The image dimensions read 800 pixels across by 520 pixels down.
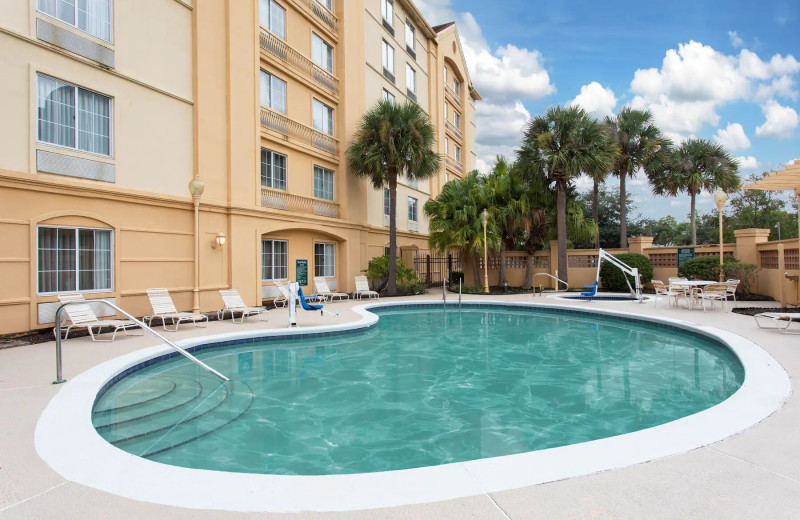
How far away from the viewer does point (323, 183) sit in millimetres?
19453

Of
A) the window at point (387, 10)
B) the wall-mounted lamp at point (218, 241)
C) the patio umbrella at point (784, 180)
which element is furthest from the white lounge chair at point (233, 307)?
the window at point (387, 10)

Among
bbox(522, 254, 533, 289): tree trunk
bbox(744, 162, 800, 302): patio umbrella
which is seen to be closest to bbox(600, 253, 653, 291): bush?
bbox(522, 254, 533, 289): tree trunk

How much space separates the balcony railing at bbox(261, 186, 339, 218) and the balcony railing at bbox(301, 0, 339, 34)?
7.77 metres

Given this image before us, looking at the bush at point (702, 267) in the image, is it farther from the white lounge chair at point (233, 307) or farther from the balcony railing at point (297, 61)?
the balcony railing at point (297, 61)

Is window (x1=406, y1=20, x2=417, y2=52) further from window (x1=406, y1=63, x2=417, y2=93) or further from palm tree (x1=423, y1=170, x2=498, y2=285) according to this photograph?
palm tree (x1=423, y1=170, x2=498, y2=285)

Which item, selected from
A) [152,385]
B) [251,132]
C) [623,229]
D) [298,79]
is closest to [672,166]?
[623,229]

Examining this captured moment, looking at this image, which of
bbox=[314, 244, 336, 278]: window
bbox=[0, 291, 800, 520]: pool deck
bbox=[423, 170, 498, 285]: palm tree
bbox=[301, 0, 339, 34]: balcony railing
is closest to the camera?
bbox=[0, 291, 800, 520]: pool deck

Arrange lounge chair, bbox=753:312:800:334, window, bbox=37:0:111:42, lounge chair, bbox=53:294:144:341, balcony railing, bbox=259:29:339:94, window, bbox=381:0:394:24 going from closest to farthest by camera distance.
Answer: lounge chair, bbox=53:294:144:341 < lounge chair, bbox=753:312:800:334 < window, bbox=37:0:111:42 < balcony railing, bbox=259:29:339:94 < window, bbox=381:0:394:24

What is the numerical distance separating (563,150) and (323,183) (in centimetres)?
1058

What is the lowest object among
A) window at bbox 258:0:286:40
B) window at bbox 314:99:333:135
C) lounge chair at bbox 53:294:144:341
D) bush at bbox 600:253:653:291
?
lounge chair at bbox 53:294:144:341

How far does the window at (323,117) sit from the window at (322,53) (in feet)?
5.74

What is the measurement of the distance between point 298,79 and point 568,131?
11796 millimetres

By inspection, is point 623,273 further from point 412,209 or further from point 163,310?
point 163,310

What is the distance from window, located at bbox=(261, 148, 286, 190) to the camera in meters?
16.3
